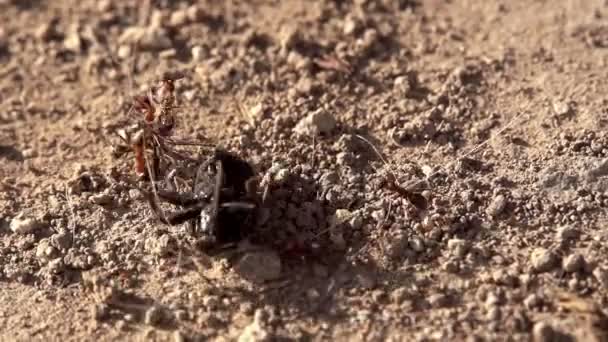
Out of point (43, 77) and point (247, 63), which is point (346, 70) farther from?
point (43, 77)

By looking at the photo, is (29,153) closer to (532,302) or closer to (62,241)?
(62,241)

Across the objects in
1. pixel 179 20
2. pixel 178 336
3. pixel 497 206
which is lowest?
pixel 178 336

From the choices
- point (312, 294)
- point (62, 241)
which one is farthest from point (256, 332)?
point (62, 241)

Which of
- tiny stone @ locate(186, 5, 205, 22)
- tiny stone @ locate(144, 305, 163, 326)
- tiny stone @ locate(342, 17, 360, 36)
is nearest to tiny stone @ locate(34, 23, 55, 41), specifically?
tiny stone @ locate(186, 5, 205, 22)

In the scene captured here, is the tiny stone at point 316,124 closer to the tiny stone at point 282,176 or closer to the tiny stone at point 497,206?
the tiny stone at point 282,176

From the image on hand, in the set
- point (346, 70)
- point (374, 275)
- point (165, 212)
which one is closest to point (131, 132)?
point (165, 212)

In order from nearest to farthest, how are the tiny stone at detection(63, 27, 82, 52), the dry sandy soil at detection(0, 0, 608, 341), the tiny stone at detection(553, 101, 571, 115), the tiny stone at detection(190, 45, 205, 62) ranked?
the dry sandy soil at detection(0, 0, 608, 341), the tiny stone at detection(553, 101, 571, 115), the tiny stone at detection(190, 45, 205, 62), the tiny stone at detection(63, 27, 82, 52)

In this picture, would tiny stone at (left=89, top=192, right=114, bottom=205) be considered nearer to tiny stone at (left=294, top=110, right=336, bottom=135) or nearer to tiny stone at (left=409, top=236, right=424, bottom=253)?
tiny stone at (left=294, top=110, right=336, bottom=135)
